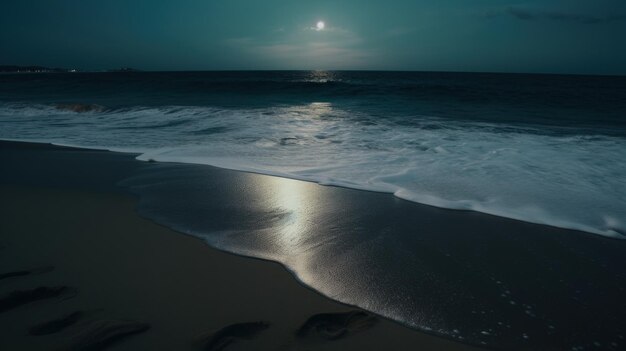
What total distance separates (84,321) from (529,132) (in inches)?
386

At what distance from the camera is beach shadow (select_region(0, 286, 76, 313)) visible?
193 centimetres

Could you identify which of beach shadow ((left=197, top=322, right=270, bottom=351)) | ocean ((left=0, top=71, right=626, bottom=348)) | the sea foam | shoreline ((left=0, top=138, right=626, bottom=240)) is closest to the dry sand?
beach shadow ((left=197, top=322, right=270, bottom=351))

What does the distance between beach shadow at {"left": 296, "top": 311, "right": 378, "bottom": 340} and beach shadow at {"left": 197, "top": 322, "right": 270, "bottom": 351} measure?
21cm

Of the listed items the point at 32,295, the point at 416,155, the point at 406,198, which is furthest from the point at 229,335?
the point at 416,155

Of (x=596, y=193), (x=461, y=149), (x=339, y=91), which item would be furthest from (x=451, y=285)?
(x=339, y=91)

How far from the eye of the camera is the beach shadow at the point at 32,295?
6.34ft

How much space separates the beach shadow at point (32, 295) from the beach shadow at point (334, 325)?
1.30m

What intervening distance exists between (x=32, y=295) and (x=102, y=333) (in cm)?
62

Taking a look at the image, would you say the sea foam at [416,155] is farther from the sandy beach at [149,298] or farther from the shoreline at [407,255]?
the sandy beach at [149,298]

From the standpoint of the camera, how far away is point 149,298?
2.03 metres

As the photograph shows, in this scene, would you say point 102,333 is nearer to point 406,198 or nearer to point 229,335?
point 229,335

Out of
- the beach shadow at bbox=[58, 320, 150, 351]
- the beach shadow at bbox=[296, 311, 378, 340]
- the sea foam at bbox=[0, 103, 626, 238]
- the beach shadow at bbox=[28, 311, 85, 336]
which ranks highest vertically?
the sea foam at bbox=[0, 103, 626, 238]

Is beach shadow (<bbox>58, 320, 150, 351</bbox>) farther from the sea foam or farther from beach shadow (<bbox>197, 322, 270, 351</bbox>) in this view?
the sea foam

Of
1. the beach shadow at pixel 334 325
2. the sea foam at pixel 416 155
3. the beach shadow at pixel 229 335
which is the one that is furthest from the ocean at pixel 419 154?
the beach shadow at pixel 229 335
